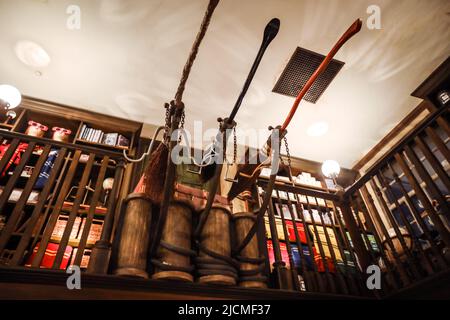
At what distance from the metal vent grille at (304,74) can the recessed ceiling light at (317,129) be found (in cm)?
61

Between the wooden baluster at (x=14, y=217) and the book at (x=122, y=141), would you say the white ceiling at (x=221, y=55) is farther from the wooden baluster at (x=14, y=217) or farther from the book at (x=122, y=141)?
the wooden baluster at (x=14, y=217)

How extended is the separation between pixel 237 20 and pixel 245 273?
111 inches

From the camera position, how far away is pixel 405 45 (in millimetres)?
3840

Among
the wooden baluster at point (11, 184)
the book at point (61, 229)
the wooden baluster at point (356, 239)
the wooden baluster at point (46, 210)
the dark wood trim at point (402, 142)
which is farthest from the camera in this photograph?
the book at point (61, 229)


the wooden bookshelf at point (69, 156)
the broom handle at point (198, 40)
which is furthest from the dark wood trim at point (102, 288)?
the wooden bookshelf at point (69, 156)

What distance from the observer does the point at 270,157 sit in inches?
90.8

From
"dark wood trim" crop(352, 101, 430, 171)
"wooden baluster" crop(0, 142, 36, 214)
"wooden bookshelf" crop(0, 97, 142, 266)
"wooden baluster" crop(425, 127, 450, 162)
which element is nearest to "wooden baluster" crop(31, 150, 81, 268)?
"wooden baluster" crop(0, 142, 36, 214)

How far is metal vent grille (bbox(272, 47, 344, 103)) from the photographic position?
3803 millimetres

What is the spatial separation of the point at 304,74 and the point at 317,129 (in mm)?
1253

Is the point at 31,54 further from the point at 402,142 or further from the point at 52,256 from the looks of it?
the point at 402,142

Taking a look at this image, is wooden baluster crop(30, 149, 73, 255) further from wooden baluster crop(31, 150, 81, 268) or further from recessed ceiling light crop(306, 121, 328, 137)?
recessed ceiling light crop(306, 121, 328, 137)

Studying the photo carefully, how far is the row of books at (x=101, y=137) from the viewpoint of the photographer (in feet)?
15.0
